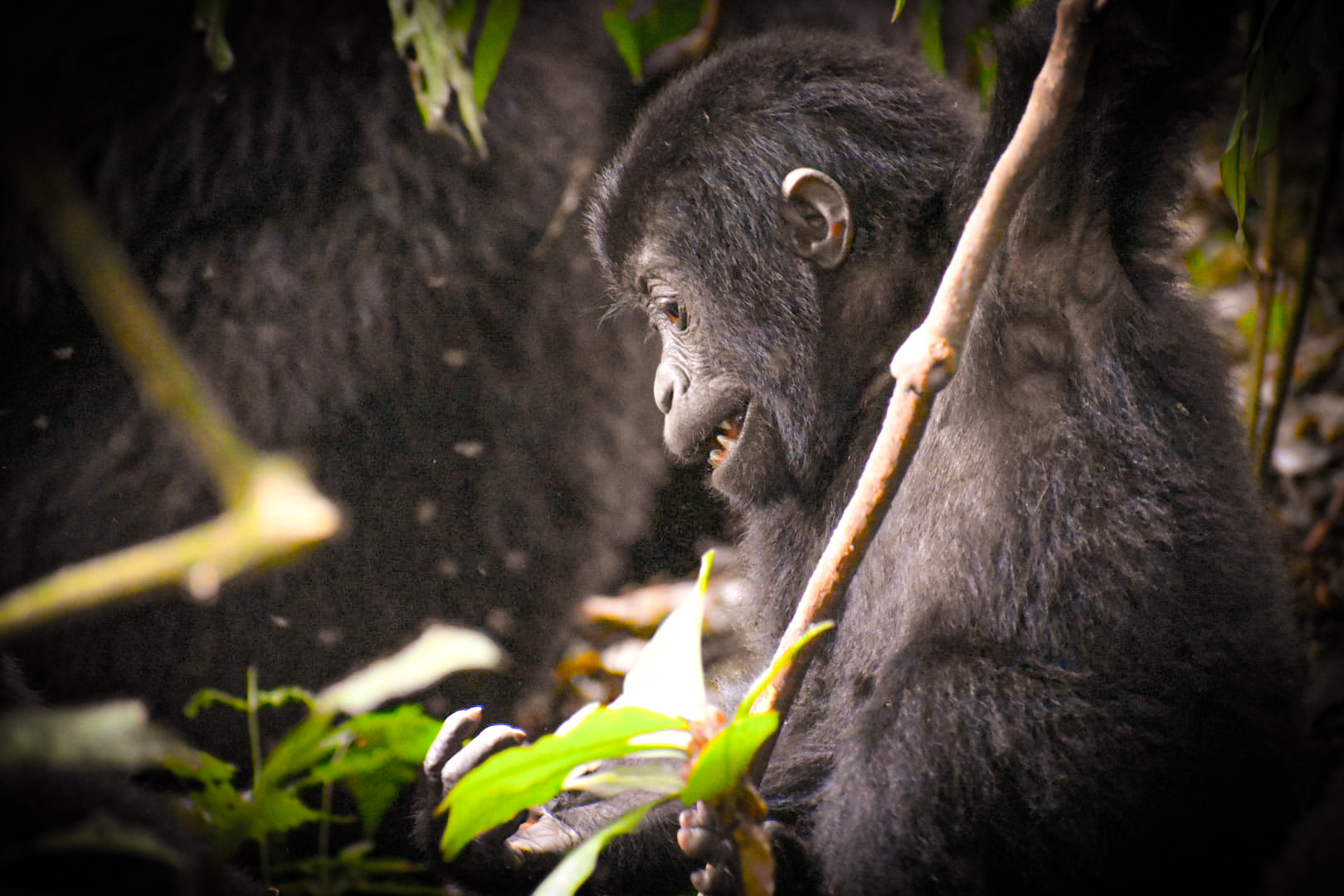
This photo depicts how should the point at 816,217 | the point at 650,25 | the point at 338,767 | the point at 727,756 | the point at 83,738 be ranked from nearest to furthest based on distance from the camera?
1. the point at 83,738
2. the point at 727,756
3. the point at 338,767
4. the point at 816,217
5. the point at 650,25

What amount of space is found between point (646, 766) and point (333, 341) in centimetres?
136

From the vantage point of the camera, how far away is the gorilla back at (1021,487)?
1297mm

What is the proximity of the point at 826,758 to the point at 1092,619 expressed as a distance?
51 cm

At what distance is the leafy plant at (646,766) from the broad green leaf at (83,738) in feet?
1.04

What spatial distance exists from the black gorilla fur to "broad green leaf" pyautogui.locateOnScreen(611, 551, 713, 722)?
42.4 inches

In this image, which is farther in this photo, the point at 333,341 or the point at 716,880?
the point at 333,341

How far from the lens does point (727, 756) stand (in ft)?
3.31

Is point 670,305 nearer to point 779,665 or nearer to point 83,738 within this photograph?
point 779,665

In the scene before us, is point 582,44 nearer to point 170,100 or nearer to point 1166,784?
point 170,100

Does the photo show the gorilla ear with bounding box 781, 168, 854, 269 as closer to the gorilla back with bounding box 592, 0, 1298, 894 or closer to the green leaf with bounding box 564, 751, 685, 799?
the gorilla back with bounding box 592, 0, 1298, 894

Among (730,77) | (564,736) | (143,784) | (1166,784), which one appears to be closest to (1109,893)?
(1166,784)

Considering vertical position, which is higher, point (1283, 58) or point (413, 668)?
point (1283, 58)

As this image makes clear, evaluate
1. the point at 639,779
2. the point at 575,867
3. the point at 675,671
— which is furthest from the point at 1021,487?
the point at 575,867

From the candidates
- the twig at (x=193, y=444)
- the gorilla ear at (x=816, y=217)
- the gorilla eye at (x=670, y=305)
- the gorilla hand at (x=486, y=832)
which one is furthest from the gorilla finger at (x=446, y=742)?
the gorilla ear at (x=816, y=217)
